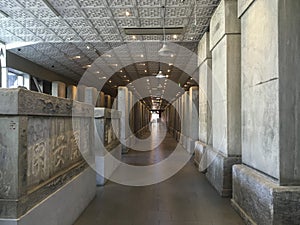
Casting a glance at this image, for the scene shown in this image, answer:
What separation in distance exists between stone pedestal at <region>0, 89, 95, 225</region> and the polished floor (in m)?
0.42

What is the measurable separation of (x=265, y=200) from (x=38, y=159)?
249 cm

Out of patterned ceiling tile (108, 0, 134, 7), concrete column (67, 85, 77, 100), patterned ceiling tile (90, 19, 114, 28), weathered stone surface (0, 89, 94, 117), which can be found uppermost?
patterned ceiling tile (90, 19, 114, 28)

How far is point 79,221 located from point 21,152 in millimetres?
1772

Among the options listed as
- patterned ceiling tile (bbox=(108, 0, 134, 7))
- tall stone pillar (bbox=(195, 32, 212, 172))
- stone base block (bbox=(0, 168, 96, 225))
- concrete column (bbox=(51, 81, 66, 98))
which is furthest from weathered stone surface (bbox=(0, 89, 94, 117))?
concrete column (bbox=(51, 81, 66, 98))

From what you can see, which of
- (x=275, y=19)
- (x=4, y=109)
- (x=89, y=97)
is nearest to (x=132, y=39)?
(x=275, y=19)

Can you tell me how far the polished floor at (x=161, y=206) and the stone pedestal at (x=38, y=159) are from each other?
0.42 m

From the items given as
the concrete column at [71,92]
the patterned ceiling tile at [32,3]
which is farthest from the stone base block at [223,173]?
the concrete column at [71,92]

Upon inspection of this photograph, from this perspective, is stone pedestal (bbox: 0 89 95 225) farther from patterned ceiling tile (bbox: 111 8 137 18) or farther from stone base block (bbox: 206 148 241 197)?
patterned ceiling tile (bbox: 111 8 137 18)

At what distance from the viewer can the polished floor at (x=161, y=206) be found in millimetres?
3700

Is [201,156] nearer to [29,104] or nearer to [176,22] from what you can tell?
[176,22]

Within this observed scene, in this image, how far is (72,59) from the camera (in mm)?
11703

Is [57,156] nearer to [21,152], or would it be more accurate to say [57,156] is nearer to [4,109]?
[21,152]

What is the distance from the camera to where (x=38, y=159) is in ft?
8.71

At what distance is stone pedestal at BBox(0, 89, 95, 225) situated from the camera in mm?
2211
